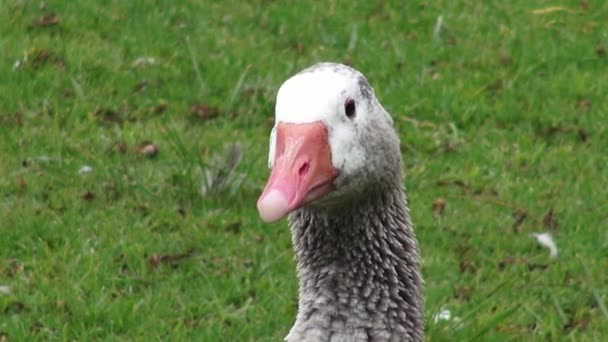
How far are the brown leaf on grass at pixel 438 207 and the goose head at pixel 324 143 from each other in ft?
8.40

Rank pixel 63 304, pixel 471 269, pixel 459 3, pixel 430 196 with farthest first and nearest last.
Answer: pixel 459 3, pixel 430 196, pixel 471 269, pixel 63 304

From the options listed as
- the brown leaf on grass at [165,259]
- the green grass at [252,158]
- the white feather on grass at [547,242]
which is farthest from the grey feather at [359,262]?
the white feather on grass at [547,242]

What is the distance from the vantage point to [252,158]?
6.99 meters

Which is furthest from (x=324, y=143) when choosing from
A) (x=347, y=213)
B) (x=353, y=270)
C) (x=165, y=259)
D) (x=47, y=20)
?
(x=47, y=20)

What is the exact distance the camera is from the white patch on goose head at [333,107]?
375 cm

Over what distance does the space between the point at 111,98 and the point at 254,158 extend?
1.02 metres

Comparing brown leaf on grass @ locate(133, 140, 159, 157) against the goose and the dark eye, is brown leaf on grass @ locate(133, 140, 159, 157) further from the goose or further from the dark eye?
the dark eye

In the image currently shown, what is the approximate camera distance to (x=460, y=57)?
27.2 ft

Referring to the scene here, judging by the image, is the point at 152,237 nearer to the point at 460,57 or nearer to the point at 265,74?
the point at 265,74

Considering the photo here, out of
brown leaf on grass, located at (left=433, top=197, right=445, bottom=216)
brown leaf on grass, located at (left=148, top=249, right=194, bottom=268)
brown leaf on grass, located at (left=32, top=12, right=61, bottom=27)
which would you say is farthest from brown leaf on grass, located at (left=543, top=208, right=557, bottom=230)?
brown leaf on grass, located at (left=32, top=12, right=61, bottom=27)

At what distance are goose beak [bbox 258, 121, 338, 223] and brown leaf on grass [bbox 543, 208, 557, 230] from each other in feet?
9.71

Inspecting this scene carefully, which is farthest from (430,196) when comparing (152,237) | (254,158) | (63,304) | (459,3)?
(459,3)

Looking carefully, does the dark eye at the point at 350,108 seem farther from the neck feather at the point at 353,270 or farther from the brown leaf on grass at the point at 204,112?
the brown leaf on grass at the point at 204,112

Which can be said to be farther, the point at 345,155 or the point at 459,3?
the point at 459,3
